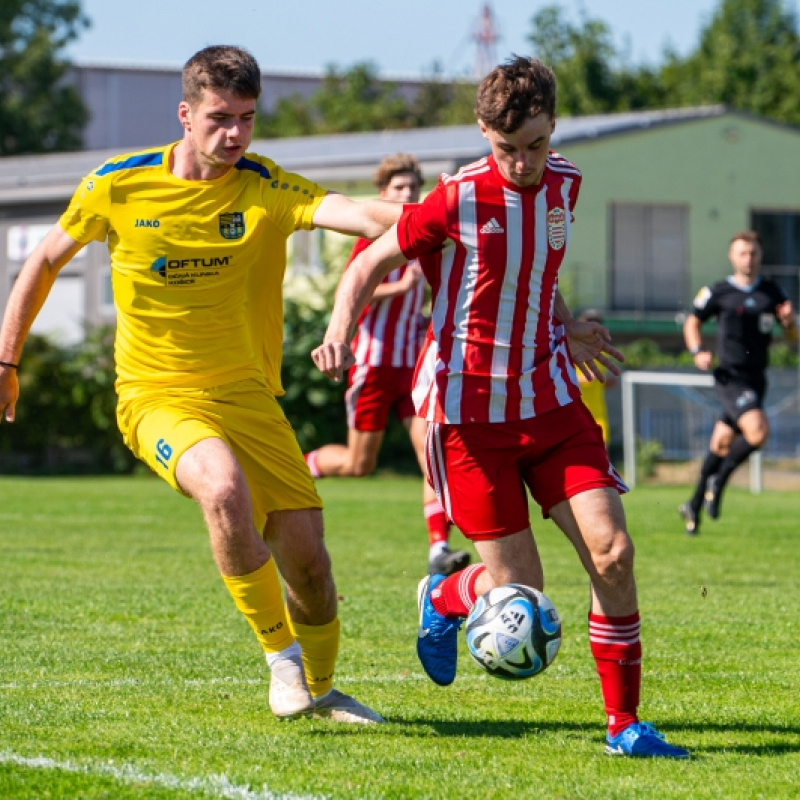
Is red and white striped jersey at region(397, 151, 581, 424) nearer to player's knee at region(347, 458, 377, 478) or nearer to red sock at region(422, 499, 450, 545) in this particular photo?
red sock at region(422, 499, 450, 545)

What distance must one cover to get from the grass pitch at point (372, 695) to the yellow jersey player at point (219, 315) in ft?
1.45

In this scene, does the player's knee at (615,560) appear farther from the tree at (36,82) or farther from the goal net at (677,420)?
the tree at (36,82)

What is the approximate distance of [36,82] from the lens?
2464 inches

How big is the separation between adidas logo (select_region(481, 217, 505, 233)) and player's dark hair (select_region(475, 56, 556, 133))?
0.32 meters

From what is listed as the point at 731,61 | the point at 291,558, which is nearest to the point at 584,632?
the point at 291,558

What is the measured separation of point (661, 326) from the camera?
3728 cm

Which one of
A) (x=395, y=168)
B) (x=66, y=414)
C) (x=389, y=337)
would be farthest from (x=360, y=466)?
(x=66, y=414)

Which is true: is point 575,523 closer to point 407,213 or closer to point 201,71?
point 407,213

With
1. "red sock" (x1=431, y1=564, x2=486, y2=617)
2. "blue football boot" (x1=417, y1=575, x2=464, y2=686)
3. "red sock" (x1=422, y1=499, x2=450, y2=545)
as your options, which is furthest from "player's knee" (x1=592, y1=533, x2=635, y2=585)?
"red sock" (x1=422, y1=499, x2=450, y2=545)

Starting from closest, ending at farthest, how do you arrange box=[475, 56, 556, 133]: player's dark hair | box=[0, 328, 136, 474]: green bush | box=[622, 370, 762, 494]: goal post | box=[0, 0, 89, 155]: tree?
1. box=[475, 56, 556, 133]: player's dark hair
2. box=[622, 370, 762, 494]: goal post
3. box=[0, 328, 136, 474]: green bush
4. box=[0, 0, 89, 155]: tree

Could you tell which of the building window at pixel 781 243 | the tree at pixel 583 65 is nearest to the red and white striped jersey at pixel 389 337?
the building window at pixel 781 243

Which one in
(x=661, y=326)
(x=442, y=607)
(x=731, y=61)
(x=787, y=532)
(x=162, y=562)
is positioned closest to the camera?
(x=442, y=607)

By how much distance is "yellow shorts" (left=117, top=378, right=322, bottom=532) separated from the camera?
5984 millimetres

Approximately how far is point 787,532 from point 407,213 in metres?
10.1
